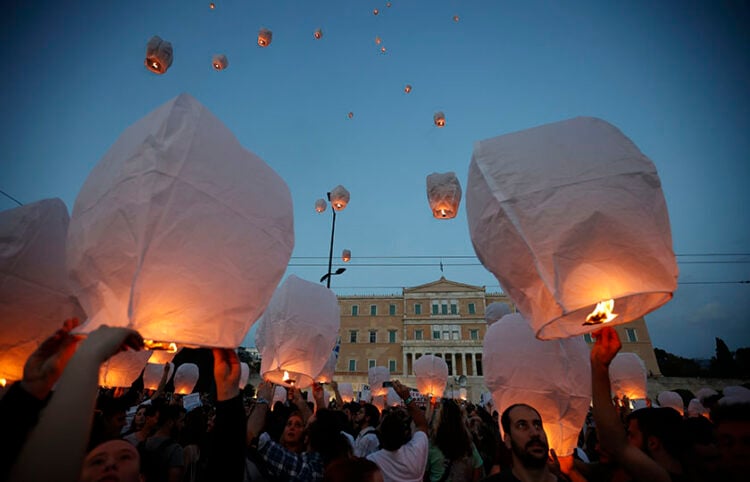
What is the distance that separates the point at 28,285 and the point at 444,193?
326 cm

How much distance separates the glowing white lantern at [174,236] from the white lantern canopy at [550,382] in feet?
7.37

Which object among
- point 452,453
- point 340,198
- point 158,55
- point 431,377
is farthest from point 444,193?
point 340,198

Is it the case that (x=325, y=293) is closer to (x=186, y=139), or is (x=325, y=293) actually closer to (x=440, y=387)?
(x=186, y=139)

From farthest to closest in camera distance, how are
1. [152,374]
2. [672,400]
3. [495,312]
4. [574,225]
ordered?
[152,374]
[672,400]
[495,312]
[574,225]

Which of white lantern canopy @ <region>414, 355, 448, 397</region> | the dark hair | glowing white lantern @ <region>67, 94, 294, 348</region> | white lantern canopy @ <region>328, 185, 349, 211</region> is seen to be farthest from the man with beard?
white lantern canopy @ <region>328, 185, 349, 211</region>

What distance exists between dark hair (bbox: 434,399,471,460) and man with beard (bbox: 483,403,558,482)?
146 centimetres

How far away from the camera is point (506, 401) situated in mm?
2844

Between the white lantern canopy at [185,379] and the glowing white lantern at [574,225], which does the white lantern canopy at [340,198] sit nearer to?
the white lantern canopy at [185,379]

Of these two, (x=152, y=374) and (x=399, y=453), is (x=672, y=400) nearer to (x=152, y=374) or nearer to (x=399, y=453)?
(x=399, y=453)

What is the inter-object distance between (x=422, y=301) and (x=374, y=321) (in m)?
8.13

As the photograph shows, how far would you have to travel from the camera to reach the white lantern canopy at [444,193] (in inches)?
141

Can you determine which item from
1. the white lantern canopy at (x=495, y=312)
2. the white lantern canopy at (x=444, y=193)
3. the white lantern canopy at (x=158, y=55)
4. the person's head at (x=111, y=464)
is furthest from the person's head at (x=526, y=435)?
the white lantern canopy at (x=158, y=55)

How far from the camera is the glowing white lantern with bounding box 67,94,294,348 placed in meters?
1.23

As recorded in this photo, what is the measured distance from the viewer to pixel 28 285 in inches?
81.2
